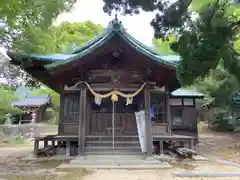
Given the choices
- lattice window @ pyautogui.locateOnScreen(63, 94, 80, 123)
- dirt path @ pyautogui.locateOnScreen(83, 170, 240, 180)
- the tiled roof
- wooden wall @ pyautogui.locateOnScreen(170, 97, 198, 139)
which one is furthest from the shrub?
dirt path @ pyautogui.locateOnScreen(83, 170, 240, 180)

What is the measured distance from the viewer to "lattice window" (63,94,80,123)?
35.8 ft

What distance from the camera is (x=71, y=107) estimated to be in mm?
11039

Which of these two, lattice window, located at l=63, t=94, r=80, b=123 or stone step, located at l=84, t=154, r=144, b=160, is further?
lattice window, located at l=63, t=94, r=80, b=123

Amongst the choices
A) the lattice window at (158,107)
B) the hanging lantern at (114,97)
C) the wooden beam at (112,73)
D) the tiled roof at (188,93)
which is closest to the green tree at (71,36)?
the wooden beam at (112,73)

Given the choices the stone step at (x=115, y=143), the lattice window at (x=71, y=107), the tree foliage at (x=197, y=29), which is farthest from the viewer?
the lattice window at (x=71, y=107)

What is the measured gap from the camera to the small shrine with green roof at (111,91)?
27.9 ft

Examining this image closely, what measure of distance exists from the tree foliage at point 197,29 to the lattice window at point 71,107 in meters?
6.95

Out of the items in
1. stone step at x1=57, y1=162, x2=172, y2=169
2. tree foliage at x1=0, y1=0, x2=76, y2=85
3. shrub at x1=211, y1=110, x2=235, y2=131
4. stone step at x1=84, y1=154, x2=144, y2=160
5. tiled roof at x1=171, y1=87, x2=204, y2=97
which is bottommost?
stone step at x1=57, y1=162, x2=172, y2=169

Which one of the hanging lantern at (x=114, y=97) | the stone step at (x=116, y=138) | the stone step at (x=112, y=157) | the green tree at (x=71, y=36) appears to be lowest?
the stone step at (x=112, y=157)

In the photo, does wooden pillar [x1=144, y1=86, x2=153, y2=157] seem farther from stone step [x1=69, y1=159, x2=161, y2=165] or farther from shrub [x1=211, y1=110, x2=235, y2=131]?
shrub [x1=211, y1=110, x2=235, y2=131]

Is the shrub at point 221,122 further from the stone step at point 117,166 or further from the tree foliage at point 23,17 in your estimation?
the tree foliage at point 23,17

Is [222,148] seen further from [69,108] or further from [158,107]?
[69,108]

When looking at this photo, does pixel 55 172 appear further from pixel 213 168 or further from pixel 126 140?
pixel 213 168

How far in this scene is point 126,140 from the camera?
31.8 feet
